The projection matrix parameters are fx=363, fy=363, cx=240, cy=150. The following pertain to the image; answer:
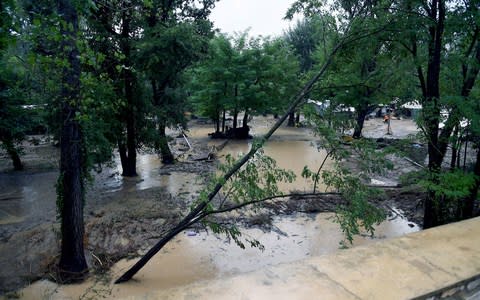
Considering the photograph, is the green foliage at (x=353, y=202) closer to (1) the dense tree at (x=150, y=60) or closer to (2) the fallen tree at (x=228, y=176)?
(2) the fallen tree at (x=228, y=176)

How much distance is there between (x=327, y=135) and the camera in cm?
554

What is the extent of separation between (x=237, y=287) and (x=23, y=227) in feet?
28.7

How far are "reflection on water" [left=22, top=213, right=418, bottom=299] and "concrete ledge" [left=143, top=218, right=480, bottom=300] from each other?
363 centimetres

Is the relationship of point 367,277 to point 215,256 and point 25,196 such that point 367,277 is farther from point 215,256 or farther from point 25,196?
point 25,196

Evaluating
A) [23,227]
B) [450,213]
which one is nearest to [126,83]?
[23,227]

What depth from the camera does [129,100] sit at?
1165cm

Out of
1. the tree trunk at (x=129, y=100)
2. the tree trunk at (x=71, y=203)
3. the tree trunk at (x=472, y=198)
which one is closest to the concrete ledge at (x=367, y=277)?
the tree trunk at (x=71, y=203)

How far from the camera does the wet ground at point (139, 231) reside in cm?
676

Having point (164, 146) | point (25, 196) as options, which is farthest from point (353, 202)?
point (25, 196)

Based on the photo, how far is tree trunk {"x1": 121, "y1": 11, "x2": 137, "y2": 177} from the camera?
1096 centimetres

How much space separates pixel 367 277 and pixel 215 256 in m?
5.70

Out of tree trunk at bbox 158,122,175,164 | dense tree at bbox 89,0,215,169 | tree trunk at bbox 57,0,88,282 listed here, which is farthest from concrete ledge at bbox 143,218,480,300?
tree trunk at bbox 158,122,175,164

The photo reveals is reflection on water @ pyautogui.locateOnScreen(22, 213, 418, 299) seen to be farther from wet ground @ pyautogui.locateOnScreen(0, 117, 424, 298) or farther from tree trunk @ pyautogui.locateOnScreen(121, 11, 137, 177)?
tree trunk @ pyautogui.locateOnScreen(121, 11, 137, 177)

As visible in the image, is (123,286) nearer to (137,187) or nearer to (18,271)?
(18,271)
